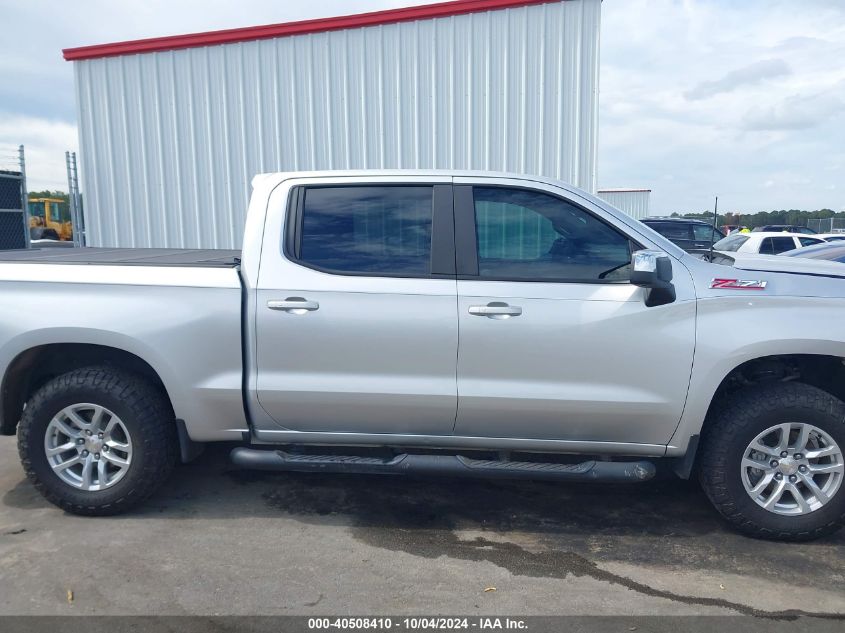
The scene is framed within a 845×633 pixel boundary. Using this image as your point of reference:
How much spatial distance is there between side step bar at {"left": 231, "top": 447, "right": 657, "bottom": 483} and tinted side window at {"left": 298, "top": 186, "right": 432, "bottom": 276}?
1.06 meters

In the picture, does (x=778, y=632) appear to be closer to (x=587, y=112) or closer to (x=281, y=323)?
(x=281, y=323)

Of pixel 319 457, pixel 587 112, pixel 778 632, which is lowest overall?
pixel 778 632

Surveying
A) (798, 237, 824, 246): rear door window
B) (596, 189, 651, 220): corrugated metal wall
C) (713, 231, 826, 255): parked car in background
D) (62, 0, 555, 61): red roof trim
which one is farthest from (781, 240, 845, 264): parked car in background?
(596, 189, 651, 220): corrugated metal wall

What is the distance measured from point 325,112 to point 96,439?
6.57 m

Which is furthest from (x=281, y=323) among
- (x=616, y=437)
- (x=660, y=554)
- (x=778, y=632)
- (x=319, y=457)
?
(x=778, y=632)

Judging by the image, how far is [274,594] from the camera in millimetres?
3072

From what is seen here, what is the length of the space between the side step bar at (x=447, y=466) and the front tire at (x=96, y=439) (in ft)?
1.71

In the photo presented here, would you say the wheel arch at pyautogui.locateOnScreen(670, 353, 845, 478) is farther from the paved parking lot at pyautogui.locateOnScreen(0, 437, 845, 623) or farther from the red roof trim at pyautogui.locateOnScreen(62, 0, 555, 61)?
the red roof trim at pyautogui.locateOnScreen(62, 0, 555, 61)

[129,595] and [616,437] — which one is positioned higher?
[616,437]

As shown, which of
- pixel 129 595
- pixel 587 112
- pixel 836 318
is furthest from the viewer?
pixel 587 112

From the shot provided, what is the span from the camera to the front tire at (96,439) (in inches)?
Result: 146

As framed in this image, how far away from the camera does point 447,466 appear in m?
3.60

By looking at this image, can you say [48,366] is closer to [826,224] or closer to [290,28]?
[290,28]

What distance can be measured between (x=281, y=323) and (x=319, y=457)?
81 cm
